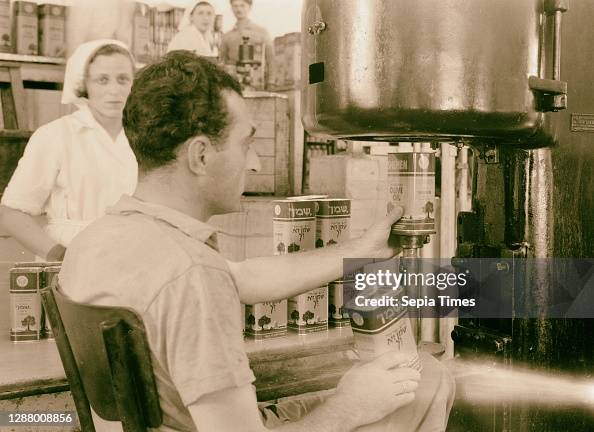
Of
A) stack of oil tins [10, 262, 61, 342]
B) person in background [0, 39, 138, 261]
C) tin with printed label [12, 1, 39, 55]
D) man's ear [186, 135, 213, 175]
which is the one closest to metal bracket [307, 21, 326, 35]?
man's ear [186, 135, 213, 175]

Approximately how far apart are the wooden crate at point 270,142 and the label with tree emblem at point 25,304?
169 centimetres

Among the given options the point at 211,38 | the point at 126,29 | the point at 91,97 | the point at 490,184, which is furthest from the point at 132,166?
the point at 490,184

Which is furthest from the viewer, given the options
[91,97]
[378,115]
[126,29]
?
[126,29]

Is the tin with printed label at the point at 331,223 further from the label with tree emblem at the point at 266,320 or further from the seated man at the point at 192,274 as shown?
the seated man at the point at 192,274

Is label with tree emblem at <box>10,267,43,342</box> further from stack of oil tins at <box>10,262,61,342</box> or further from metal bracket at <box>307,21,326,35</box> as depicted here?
metal bracket at <box>307,21,326,35</box>

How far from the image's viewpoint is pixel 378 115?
113 centimetres

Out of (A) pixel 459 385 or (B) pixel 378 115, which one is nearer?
(B) pixel 378 115

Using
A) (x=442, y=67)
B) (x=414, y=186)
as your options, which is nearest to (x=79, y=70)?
(x=414, y=186)

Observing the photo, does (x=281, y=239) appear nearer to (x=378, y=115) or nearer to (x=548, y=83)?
(x=378, y=115)

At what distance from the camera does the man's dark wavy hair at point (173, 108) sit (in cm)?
110

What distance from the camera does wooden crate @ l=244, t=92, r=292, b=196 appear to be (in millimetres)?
3295

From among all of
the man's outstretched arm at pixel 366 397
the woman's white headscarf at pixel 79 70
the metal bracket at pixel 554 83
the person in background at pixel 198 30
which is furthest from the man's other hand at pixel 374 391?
the person in background at pixel 198 30

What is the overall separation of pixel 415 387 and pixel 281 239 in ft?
2.08

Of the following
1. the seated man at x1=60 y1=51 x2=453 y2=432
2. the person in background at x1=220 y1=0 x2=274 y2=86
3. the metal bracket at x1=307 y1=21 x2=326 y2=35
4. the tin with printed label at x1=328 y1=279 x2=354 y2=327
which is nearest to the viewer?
the seated man at x1=60 y1=51 x2=453 y2=432
